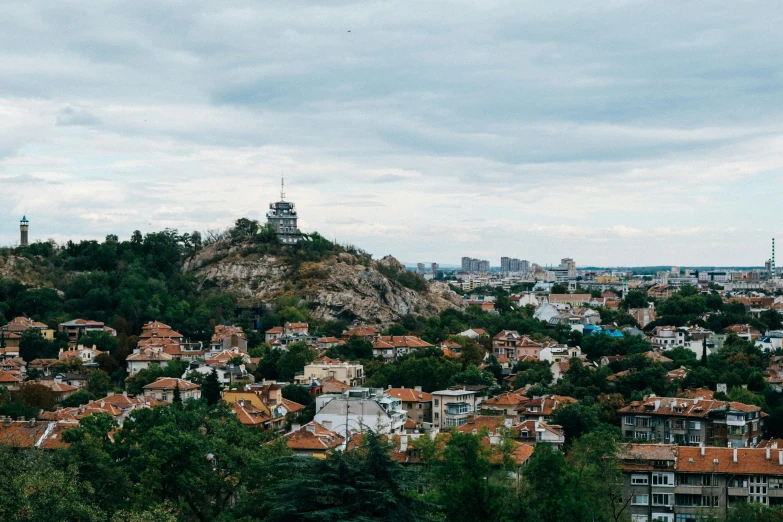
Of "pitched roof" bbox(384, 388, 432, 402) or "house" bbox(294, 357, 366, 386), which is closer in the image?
"pitched roof" bbox(384, 388, 432, 402)

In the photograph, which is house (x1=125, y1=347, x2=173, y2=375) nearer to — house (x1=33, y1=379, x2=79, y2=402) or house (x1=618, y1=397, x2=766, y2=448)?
house (x1=33, y1=379, x2=79, y2=402)

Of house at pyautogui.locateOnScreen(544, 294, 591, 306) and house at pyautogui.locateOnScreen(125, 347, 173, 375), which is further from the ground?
house at pyautogui.locateOnScreen(544, 294, 591, 306)

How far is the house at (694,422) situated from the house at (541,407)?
264cm

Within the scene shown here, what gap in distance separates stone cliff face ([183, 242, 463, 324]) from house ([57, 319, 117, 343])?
1504cm

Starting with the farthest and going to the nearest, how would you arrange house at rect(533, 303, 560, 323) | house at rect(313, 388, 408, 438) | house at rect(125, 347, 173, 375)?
house at rect(533, 303, 560, 323) < house at rect(125, 347, 173, 375) < house at rect(313, 388, 408, 438)

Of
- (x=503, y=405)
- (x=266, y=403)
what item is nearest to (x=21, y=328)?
(x=266, y=403)

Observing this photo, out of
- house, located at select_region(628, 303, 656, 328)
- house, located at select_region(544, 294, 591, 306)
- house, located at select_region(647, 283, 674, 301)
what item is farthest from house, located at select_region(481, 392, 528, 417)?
house, located at select_region(647, 283, 674, 301)

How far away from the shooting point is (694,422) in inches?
1480

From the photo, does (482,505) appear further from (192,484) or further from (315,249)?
(315,249)

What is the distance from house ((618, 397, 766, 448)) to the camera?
36781mm

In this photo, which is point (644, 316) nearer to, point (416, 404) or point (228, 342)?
point (228, 342)

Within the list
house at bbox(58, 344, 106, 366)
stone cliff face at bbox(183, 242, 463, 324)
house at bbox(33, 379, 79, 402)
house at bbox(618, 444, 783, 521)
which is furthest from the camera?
stone cliff face at bbox(183, 242, 463, 324)

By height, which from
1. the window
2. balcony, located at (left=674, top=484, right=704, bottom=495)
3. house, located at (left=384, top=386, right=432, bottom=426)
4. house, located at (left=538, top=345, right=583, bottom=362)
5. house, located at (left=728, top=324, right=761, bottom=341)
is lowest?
balcony, located at (left=674, top=484, right=704, bottom=495)

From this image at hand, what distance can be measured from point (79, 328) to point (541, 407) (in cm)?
3344
